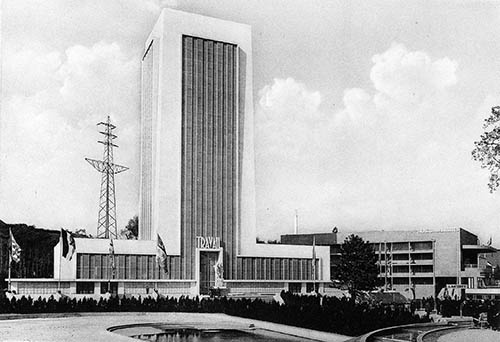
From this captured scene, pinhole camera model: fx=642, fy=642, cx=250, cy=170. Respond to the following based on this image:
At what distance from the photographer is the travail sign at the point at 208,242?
3975cm

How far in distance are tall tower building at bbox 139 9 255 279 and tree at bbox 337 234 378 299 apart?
272 inches

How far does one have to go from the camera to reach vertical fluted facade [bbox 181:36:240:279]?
127 feet

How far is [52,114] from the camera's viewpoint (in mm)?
22312

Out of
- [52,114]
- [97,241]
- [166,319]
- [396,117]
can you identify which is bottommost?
[166,319]

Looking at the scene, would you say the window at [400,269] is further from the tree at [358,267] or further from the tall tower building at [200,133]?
the tall tower building at [200,133]

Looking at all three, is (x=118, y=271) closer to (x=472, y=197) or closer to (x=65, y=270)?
(x=65, y=270)

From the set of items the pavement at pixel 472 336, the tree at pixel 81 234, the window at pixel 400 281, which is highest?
the tree at pixel 81 234

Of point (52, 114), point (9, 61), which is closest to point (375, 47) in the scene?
point (9, 61)

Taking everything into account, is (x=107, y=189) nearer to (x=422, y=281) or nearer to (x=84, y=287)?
(x=84, y=287)

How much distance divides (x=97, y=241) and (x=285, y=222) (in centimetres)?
1940

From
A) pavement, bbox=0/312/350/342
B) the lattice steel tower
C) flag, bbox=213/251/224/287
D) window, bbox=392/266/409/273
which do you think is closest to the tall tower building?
flag, bbox=213/251/224/287

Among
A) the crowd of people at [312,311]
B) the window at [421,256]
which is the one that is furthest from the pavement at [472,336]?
the window at [421,256]

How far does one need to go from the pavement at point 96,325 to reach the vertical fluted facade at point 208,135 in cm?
1388

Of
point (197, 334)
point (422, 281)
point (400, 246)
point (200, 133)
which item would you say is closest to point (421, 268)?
point (422, 281)
